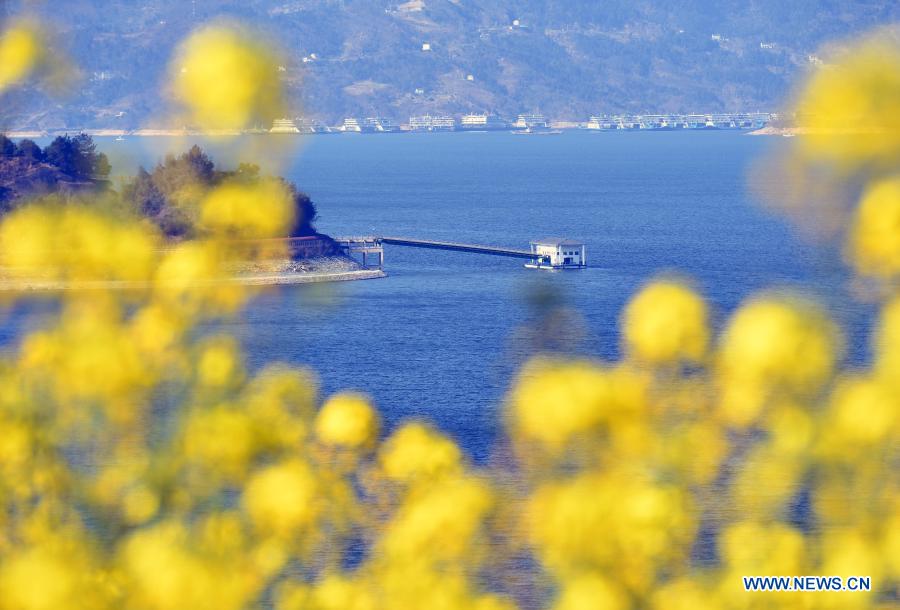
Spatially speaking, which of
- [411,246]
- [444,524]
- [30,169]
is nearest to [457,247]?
[411,246]

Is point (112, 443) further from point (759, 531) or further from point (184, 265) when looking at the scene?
point (759, 531)

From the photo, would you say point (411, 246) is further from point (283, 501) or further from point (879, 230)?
point (879, 230)

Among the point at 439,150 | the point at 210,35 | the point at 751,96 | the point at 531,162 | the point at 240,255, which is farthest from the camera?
the point at 751,96

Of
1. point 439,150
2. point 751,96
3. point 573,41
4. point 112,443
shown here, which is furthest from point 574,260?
point 573,41

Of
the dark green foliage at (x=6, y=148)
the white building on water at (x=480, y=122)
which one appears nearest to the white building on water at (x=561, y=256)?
the dark green foliage at (x=6, y=148)

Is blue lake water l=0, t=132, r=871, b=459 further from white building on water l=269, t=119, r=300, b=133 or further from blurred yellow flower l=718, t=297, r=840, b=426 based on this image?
blurred yellow flower l=718, t=297, r=840, b=426

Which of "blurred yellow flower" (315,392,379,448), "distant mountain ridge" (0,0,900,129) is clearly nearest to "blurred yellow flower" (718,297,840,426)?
"blurred yellow flower" (315,392,379,448)

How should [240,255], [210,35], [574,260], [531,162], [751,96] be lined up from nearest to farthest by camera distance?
[210,35]
[240,255]
[574,260]
[531,162]
[751,96]
